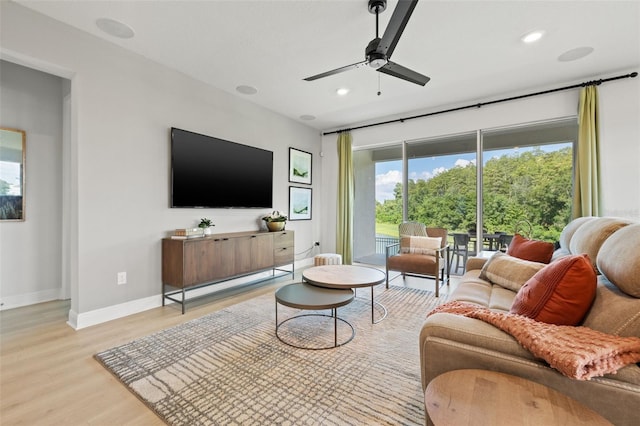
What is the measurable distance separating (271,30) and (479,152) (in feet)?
10.9

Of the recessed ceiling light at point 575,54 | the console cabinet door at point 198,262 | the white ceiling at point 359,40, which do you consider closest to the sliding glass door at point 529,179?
the white ceiling at point 359,40

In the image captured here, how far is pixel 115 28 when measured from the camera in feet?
8.18

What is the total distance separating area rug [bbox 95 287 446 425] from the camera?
4.83ft

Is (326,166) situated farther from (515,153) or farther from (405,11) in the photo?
(405,11)

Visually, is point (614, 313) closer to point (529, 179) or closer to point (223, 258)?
point (223, 258)

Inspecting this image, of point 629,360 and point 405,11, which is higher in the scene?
point 405,11

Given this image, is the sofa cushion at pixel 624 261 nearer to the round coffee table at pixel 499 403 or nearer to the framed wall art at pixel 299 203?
the round coffee table at pixel 499 403

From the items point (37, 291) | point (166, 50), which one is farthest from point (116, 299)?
point (166, 50)

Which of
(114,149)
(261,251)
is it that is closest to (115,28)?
(114,149)

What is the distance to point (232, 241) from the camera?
3396mm

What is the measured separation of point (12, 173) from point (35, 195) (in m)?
0.28

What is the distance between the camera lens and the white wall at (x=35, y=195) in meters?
2.92

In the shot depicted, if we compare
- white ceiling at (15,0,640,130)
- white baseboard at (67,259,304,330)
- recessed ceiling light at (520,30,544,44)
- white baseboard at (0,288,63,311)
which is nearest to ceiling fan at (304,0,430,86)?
white ceiling at (15,0,640,130)

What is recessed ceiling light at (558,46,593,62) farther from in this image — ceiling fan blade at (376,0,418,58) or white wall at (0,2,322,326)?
white wall at (0,2,322,326)
